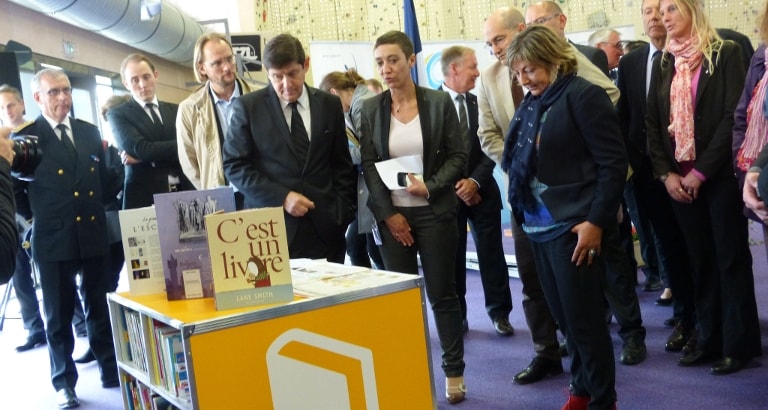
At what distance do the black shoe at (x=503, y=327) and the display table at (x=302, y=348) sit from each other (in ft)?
6.18

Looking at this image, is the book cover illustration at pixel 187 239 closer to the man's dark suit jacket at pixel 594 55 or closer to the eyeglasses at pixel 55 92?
the eyeglasses at pixel 55 92

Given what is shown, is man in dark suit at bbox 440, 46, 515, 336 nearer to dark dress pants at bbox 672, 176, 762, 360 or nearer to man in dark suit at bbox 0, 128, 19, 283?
dark dress pants at bbox 672, 176, 762, 360

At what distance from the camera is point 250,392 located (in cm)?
161

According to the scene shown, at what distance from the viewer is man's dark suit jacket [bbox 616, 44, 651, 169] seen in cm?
295

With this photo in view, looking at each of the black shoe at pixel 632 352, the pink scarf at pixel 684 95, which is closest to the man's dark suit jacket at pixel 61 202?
the black shoe at pixel 632 352

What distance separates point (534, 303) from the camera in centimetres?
287

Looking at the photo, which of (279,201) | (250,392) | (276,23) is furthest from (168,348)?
(276,23)

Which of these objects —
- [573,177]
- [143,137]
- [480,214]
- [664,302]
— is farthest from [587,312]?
[143,137]

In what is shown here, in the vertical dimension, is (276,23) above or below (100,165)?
above

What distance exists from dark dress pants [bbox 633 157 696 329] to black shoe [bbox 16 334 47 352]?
3.70m

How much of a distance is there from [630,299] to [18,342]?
12.5 feet

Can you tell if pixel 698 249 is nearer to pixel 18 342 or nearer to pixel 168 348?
pixel 168 348

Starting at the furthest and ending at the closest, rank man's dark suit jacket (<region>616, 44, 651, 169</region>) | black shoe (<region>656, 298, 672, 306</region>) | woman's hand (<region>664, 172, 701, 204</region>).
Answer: black shoe (<region>656, 298, 672, 306</region>) → man's dark suit jacket (<region>616, 44, 651, 169</region>) → woman's hand (<region>664, 172, 701, 204</region>)

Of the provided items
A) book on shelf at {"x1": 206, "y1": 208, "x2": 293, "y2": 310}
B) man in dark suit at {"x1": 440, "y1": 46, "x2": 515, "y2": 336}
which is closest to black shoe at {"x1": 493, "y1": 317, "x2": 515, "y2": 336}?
man in dark suit at {"x1": 440, "y1": 46, "x2": 515, "y2": 336}
